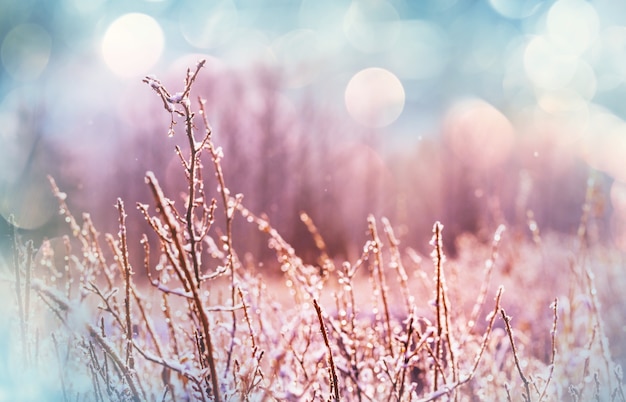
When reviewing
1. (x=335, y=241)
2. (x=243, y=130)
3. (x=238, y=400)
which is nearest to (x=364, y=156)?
(x=335, y=241)

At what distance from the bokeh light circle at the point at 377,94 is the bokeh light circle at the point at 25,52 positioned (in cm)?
116

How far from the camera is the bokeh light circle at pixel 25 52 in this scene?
1.72m

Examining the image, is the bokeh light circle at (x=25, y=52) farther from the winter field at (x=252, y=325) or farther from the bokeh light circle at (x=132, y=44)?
the winter field at (x=252, y=325)

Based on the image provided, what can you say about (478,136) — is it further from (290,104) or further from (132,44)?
(132,44)

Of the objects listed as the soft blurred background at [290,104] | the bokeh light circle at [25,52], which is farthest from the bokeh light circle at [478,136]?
the bokeh light circle at [25,52]

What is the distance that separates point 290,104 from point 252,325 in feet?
7.19

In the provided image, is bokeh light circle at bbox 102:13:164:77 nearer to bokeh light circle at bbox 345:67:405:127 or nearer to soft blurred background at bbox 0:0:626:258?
soft blurred background at bbox 0:0:626:258

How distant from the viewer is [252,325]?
1.03m

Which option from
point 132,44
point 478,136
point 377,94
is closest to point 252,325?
point 132,44

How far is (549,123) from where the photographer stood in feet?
13.5

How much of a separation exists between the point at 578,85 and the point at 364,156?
77.4 inches

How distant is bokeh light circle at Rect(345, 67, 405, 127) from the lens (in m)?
2.46

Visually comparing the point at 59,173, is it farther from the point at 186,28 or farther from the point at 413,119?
the point at 413,119

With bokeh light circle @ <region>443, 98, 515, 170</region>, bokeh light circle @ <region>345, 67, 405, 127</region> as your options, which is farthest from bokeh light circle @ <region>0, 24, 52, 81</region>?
bokeh light circle @ <region>443, 98, 515, 170</region>
